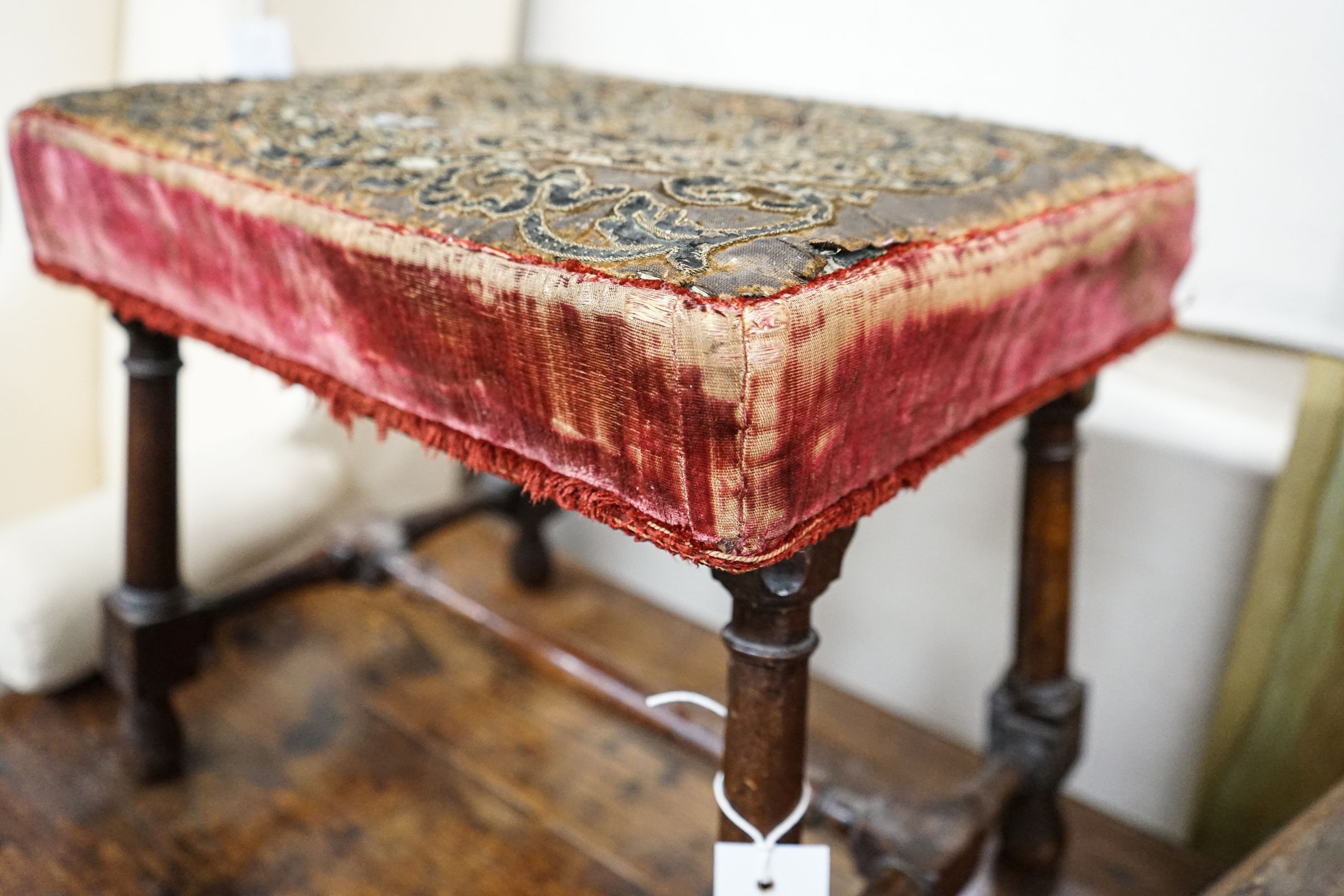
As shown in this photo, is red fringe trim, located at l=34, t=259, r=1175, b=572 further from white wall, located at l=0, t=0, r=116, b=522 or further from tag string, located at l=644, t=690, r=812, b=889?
white wall, located at l=0, t=0, r=116, b=522

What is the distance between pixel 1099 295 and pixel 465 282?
13.5 inches

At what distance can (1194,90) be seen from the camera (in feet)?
2.87

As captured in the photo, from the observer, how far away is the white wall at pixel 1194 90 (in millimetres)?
824

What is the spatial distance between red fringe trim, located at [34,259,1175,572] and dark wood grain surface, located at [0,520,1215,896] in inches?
12.4

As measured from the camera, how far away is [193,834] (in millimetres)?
847

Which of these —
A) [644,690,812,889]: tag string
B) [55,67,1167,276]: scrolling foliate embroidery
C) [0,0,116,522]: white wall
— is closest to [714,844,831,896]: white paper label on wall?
[644,690,812,889]: tag string

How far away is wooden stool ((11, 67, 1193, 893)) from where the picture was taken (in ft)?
1.30

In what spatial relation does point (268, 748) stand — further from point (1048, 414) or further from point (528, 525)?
point (1048, 414)

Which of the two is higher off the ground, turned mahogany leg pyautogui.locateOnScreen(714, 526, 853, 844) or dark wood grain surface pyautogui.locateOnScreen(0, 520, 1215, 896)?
turned mahogany leg pyautogui.locateOnScreen(714, 526, 853, 844)

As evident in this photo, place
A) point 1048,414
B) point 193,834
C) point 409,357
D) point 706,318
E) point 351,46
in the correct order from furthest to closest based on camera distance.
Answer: point 351,46, point 193,834, point 1048,414, point 409,357, point 706,318

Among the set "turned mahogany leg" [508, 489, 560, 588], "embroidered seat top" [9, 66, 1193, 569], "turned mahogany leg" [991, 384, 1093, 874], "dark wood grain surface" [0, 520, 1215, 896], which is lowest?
"dark wood grain surface" [0, 520, 1215, 896]

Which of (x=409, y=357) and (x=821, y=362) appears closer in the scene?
(x=821, y=362)

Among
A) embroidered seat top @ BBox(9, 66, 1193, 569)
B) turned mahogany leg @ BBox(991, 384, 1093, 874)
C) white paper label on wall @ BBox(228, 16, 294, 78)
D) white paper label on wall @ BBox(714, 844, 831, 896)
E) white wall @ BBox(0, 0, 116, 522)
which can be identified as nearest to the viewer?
embroidered seat top @ BBox(9, 66, 1193, 569)

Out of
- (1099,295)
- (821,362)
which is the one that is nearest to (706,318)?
(821,362)
